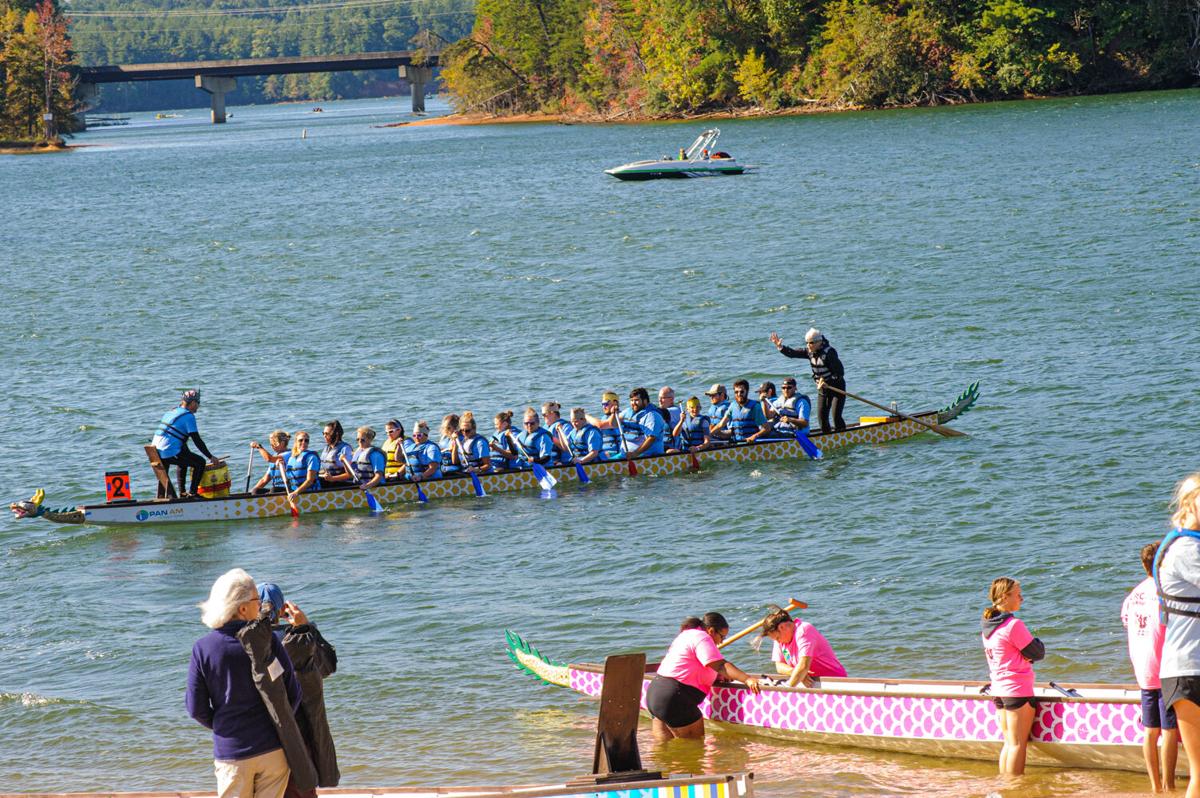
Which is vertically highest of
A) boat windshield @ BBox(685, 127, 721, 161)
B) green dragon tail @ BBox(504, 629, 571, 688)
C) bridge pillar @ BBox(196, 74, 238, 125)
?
bridge pillar @ BBox(196, 74, 238, 125)

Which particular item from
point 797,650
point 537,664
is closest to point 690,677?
point 797,650

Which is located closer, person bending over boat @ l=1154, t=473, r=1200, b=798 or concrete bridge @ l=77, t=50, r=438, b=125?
person bending over boat @ l=1154, t=473, r=1200, b=798

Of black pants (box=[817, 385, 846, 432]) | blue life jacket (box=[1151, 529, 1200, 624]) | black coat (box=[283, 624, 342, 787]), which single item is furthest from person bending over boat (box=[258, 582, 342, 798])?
black pants (box=[817, 385, 846, 432])

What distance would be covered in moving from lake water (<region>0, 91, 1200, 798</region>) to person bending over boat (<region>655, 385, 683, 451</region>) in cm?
78

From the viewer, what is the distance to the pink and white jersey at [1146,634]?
8.93 metres

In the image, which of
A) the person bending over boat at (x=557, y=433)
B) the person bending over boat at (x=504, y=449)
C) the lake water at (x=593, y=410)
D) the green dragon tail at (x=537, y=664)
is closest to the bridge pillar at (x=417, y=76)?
the lake water at (x=593, y=410)

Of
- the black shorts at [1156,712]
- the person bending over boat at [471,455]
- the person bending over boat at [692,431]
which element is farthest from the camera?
the person bending over boat at [692,431]

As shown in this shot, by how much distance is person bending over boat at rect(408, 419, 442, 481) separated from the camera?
2214 cm

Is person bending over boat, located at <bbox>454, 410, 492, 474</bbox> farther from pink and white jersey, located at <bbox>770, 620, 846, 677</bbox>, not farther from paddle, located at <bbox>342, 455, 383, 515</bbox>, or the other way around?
pink and white jersey, located at <bbox>770, 620, 846, 677</bbox>

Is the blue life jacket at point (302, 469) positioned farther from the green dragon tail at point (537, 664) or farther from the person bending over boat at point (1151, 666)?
the person bending over boat at point (1151, 666)

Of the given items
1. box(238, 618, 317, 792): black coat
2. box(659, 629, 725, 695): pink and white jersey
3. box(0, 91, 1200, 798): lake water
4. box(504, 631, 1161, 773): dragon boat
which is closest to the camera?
box(238, 618, 317, 792): black coat

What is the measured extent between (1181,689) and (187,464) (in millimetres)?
16508

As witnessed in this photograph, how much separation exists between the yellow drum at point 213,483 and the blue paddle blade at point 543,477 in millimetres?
4646

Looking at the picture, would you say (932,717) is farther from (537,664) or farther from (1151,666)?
(537,664)
